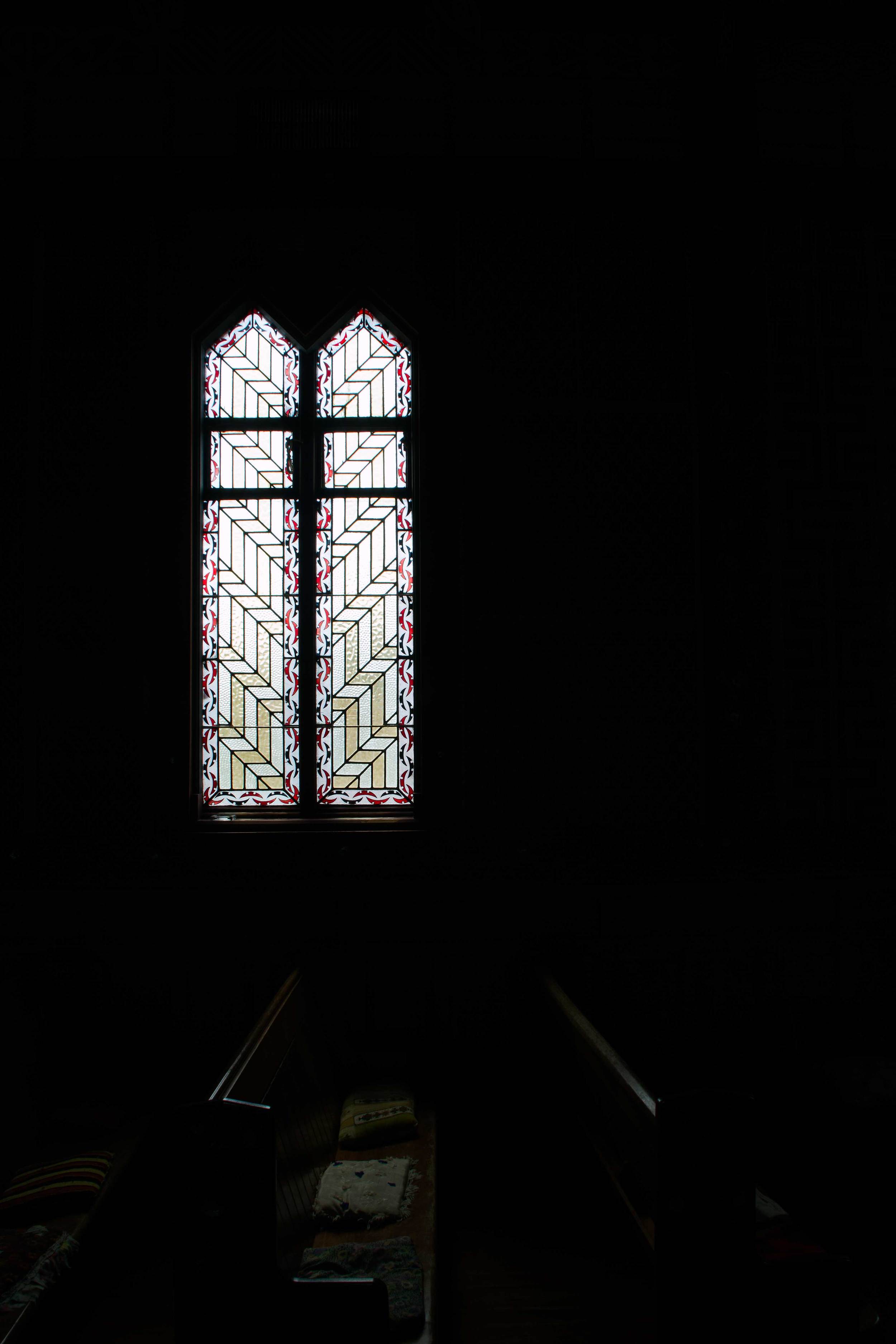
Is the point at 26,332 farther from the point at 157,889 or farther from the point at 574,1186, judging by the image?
the point at 574,1186

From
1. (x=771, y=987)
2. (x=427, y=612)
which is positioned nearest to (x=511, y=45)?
(x=427, y=612)

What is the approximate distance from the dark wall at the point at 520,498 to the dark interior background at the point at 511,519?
2 cm

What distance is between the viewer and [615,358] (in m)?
4.07

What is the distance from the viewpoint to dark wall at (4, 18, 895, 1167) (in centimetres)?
381

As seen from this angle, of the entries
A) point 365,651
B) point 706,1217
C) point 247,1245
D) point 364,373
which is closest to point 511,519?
point 365,651

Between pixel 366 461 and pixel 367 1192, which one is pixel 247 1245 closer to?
pixel 367 1192

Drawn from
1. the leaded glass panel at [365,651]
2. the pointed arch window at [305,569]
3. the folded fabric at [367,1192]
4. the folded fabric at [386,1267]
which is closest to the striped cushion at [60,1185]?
the folded fabric at [367,1192]

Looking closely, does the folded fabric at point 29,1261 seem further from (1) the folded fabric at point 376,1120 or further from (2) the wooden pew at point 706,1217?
(2) the wooden pew at point 706,1217

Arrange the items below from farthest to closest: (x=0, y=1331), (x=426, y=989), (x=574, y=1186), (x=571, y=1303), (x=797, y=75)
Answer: (x=797, y=75) < (x=426, y=989) < (x=574, y=1186) < (x=571, y=1303) < (x=0, y=1331)

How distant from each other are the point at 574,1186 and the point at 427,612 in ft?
8.25

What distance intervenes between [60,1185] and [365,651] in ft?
8.08

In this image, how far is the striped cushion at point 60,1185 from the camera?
8.64 feet

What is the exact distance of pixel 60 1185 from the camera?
2.70 m

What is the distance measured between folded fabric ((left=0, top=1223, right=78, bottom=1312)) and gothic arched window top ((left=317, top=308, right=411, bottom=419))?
11.7 feet
